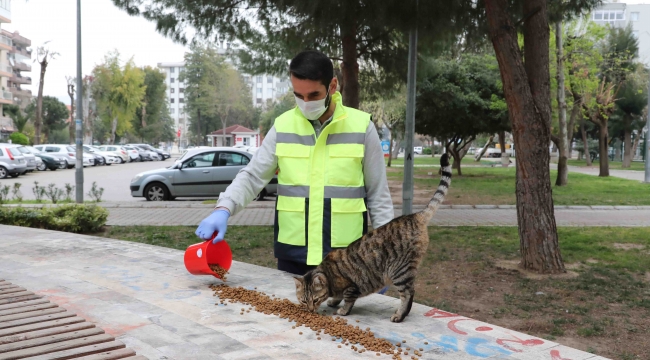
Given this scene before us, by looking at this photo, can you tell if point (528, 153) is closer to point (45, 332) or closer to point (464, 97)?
point (45, 332)

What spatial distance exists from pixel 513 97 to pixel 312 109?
188 inches

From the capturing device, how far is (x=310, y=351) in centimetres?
291

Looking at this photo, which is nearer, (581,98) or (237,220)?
(237,220)

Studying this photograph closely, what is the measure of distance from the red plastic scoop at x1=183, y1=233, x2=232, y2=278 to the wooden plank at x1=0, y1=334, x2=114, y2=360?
0.96m

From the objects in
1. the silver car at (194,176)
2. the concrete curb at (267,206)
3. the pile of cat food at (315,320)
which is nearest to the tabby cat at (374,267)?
the pile of cat food at (315,320)

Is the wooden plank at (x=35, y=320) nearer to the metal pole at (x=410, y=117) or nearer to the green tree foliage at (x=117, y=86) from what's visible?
the metal pole at (x=410, y=117)

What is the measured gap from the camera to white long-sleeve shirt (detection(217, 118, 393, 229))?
346 centimetres

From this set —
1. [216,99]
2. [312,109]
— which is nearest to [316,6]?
[312,109]

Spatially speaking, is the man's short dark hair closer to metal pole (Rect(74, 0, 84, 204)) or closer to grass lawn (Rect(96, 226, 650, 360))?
grass lawn (Rect(96, 226, 650, 360))

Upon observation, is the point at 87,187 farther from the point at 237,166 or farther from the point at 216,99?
the point at 216,99

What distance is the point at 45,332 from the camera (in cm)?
319

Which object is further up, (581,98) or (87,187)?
(581,98)

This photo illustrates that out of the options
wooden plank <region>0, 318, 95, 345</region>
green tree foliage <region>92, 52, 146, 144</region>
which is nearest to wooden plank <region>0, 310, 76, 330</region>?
wooden plank <region>0, 318, 95, 345</region>

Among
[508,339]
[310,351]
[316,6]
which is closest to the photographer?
[310,351]
